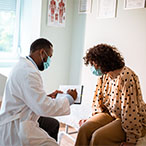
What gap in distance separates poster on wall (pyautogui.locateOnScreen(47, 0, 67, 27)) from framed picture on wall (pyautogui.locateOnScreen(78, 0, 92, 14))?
0.71ft

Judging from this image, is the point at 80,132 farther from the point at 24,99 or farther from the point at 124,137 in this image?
the point at 24,99

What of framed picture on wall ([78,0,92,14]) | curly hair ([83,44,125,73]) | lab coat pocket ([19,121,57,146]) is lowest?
lab coat pocket ([19,121,57,146])

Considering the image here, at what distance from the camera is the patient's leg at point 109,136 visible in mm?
1896

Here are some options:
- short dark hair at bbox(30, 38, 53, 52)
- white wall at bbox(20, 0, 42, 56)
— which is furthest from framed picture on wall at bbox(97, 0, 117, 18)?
short dark hair at bbox(30, 38, 53, 52)

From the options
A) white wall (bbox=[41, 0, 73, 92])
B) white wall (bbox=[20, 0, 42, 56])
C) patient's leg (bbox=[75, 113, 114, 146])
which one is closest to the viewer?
patient's leg (bbox=[75, 113, 114, 146])

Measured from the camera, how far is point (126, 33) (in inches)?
113

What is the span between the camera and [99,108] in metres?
2.25

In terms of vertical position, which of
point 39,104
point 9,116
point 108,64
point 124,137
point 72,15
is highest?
point 72,15

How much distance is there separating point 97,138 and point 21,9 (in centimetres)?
248

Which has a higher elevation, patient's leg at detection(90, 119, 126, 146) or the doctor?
the doctor

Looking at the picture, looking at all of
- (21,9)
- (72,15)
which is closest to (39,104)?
(72,15)

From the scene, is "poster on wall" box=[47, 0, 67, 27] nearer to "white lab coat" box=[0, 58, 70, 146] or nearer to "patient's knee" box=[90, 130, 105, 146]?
"white lab coat" box=[0, 58, 70, 146]

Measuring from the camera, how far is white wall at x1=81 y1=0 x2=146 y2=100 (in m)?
2.71

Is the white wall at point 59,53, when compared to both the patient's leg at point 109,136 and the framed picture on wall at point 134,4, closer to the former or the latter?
the framed picture on wall at point 134,4
